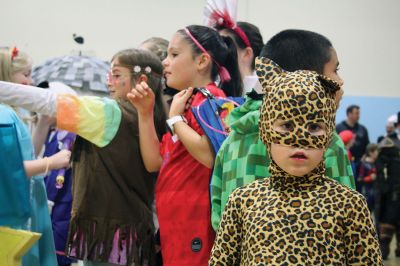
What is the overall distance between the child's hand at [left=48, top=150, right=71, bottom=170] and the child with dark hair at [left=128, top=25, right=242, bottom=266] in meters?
0.35

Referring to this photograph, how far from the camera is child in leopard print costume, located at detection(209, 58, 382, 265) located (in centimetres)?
181

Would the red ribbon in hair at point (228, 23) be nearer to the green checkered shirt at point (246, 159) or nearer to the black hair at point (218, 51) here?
the black hair at point (218, 51)

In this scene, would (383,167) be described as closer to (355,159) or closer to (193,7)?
(355,159)

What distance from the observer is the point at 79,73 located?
15.0 ft

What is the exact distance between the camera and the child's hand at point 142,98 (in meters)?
2.83

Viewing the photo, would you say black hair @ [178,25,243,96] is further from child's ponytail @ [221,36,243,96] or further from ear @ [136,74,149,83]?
ear @ [136,74,149,83]

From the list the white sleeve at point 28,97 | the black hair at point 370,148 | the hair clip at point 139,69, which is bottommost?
the black hair at point 370,148

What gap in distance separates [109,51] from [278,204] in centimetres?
718

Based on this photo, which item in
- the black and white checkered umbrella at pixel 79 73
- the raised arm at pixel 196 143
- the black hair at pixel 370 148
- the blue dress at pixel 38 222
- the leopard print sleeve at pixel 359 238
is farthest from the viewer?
the black hair at pixel 370 148

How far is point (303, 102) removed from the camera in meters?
1.85

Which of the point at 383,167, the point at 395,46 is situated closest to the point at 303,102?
the point at 383,167

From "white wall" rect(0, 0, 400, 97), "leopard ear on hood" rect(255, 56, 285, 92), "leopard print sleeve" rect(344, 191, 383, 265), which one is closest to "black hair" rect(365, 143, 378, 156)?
"white wall" rect(0, 0, 400, 97)

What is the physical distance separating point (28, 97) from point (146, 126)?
19.5 inches

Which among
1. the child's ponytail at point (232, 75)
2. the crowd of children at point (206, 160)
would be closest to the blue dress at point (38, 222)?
the crowd of children at point (206, 160)
